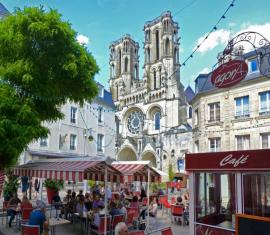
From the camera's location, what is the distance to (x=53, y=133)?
24188mm

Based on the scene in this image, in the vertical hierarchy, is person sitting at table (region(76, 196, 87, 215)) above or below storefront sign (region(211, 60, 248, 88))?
below

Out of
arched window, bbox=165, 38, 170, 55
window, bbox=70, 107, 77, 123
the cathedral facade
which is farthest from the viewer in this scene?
arched window, bbox=165, 38, 170, 55

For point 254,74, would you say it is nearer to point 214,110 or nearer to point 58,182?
point 214,110

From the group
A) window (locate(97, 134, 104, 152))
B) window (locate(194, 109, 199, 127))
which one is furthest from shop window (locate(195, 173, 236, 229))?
window (locate(97, 134, 104, 152))

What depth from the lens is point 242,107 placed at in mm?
21078

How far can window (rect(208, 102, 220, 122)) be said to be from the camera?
73.0 ft

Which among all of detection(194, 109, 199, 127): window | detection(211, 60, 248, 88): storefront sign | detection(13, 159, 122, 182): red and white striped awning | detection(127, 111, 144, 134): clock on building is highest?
detection(127, 111, 144, 134): clock on building

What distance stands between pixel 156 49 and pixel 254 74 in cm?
4034

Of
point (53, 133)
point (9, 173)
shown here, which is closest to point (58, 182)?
point (9, 173)

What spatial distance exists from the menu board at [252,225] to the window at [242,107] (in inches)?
697

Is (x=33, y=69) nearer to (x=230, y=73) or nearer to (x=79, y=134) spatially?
(x=230, y=73)

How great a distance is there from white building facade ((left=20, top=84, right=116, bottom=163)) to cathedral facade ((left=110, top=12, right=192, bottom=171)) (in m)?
16.0

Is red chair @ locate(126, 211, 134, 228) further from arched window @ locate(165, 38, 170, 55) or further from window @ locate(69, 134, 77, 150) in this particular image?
arched window @ locate(165, 38, 170, 55)

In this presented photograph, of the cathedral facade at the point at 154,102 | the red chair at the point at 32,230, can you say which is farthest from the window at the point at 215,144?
the cathedral facade at the point at 154,102
